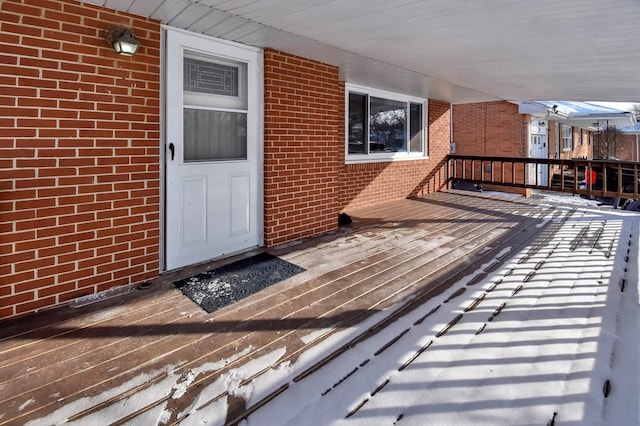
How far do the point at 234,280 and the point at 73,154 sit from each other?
5.18 ft

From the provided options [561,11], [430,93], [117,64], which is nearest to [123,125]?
[117,64]

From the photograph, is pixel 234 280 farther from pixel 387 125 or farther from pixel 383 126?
pixel 387 125

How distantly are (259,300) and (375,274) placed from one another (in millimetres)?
1131

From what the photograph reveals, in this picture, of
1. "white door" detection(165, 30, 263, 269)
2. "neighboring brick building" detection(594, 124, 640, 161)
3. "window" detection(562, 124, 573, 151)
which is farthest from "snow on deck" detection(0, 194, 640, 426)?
"neighboring brick building" detection(594, 124, 640, 161)

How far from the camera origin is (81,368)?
199 centimetres

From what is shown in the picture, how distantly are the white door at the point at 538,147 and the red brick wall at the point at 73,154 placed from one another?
1186 centimetres

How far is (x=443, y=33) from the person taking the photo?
3.46m

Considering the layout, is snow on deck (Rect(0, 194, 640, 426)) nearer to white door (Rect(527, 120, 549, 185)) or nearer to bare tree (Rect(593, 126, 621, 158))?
white door (Rect(527, 120, 549, 185))

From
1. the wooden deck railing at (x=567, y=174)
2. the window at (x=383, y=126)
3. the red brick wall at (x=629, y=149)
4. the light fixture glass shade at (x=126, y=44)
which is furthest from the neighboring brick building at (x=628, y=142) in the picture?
the light fixture glass shade at (x=126, y=44)

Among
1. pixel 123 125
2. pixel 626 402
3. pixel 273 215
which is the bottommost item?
pixel 626 402

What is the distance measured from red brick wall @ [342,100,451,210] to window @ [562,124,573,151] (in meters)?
11.4

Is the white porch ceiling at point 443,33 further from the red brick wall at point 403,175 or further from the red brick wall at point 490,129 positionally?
the red brick wall at point 490,129

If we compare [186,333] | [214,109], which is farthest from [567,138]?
[186,333]

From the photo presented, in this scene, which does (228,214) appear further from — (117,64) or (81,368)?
(81,368)
